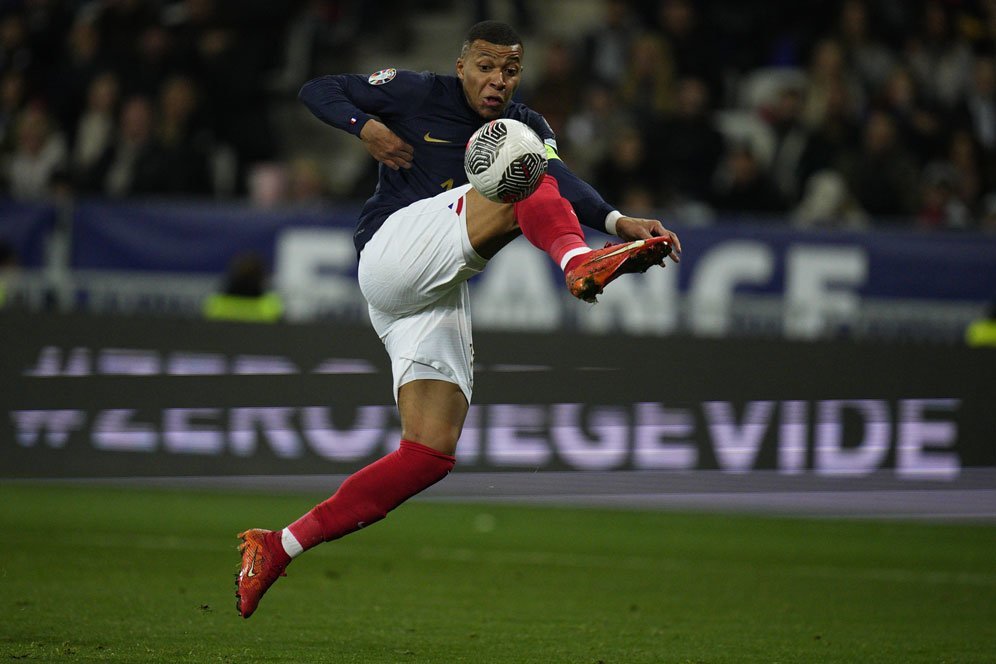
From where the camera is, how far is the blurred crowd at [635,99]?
1240cm

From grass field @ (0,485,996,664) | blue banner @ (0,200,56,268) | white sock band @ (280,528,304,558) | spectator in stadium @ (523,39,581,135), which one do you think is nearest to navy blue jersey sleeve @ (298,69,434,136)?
white sock band @ (280,528,304,558)

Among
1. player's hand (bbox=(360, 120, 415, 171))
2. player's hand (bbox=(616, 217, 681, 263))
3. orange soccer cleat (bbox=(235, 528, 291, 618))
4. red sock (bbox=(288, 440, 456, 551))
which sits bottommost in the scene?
orange soccer cleat (bbox=(235, 528, 291, 618))

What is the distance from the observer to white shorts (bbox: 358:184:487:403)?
16.9 feet

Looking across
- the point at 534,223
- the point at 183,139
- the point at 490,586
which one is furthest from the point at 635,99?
the point at 534,223

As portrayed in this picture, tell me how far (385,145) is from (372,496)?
1.23m

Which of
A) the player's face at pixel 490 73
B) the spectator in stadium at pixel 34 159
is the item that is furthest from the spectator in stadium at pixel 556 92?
the player's face at pixel 490 73

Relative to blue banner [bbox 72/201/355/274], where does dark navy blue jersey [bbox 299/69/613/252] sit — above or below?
above

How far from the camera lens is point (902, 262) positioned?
36.9ft

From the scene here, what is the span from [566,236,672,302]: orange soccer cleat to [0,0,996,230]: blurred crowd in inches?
285

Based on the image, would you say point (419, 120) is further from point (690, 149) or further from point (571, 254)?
point (690, 149)

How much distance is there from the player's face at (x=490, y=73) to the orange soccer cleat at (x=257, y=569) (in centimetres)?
171

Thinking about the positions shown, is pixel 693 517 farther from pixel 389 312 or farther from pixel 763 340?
pixel 389 312

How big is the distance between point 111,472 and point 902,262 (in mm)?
5916

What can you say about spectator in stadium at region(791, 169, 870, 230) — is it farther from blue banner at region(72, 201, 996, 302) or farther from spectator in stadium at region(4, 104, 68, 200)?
spectator in stadium at region(4, 104, 68, 200)
